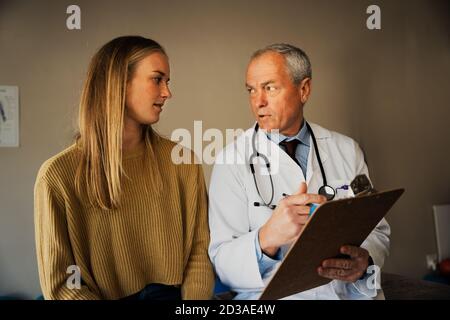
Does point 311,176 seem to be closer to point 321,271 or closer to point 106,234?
point 321,271

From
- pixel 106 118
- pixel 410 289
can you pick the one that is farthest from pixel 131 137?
pixel 410 289

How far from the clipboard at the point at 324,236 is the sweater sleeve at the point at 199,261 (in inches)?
8.2

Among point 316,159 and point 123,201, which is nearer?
point 123,201

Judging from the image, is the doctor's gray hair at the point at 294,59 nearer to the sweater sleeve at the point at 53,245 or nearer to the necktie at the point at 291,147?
the necktie at the point at 291,147

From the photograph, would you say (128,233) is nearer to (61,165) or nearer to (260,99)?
(61,165)

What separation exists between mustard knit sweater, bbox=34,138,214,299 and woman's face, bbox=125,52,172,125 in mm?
85

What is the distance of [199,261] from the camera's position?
1.22m

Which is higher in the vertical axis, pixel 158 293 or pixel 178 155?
pixel 178 155

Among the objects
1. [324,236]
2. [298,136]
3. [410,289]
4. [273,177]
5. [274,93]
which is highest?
[274,93]

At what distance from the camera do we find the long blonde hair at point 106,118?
1.14m

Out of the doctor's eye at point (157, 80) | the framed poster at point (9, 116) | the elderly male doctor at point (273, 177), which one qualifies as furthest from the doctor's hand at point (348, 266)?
the framed poster at point (9, 116)

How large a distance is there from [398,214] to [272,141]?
418 millimetres

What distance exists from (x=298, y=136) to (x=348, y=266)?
0.35m

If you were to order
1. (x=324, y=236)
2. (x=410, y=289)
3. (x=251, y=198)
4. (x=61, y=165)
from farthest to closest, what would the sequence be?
1. (x=410, y=289)
2. (x=251, y=198)
3. (x=61, y=165)
4. (x=324, y=236)
